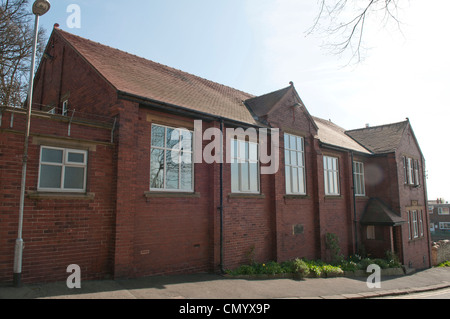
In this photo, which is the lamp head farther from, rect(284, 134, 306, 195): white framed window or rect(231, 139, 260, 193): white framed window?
rect(284, 134, 306, 195): white framed window

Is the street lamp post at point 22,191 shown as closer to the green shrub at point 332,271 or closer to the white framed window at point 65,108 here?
the white framed window at point 65,108

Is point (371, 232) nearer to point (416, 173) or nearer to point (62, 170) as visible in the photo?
point (416, 173)

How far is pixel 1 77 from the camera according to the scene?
47.7 feet

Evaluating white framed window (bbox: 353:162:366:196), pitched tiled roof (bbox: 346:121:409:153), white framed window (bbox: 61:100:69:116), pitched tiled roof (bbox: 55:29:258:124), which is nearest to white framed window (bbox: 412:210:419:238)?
white framed window (bbox: 353:162:366:196)

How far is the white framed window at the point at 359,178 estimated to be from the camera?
1845 cm

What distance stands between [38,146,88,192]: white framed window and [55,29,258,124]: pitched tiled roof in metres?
2.15

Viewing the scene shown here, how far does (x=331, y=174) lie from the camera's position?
642 inches

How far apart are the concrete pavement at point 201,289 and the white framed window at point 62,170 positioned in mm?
2195

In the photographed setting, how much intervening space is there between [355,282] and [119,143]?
9.50 meters

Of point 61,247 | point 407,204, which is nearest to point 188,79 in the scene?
point 61,247

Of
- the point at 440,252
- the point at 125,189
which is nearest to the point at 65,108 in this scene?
the point at 125,189

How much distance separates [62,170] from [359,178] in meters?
17.0

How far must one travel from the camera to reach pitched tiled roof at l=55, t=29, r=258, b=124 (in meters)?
9.38
